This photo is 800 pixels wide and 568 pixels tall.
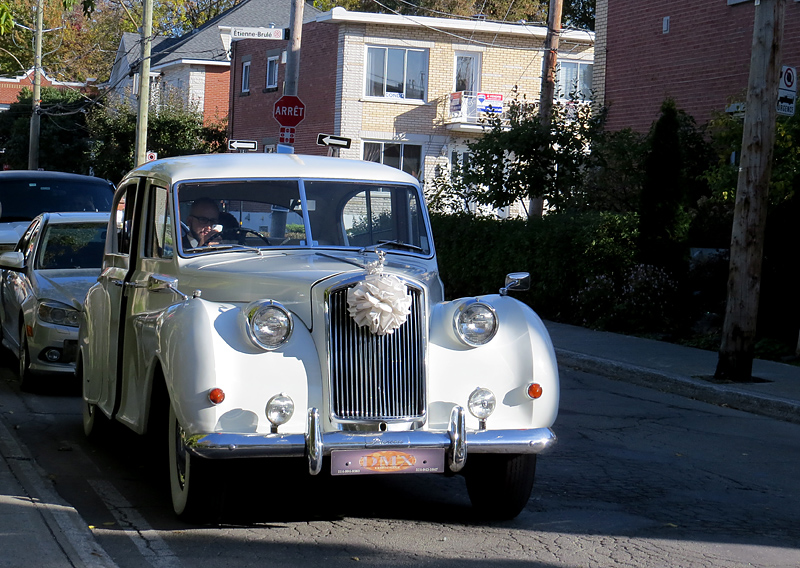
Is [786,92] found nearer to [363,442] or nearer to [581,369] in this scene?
[581,369]

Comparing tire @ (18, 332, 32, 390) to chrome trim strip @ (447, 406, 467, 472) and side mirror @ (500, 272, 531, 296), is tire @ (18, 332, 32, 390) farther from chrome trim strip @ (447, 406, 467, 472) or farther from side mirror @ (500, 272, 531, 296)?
chrome trim strip @ (447, 406, 467, 472)

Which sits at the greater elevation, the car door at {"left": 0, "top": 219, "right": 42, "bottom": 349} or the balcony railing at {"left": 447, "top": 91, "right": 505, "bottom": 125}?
the balcony railing at {"left": 447, "top": 91, "right": 505, "bottom": 125}

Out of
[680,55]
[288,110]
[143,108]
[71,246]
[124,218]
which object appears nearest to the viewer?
[124,218]

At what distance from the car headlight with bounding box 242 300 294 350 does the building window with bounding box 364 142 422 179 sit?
30.1m

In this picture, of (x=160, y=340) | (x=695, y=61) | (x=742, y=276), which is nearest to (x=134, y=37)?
(x=695, y=61)

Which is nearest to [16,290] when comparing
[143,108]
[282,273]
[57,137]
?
[282,273]

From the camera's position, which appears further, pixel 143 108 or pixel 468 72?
pixel 468 72

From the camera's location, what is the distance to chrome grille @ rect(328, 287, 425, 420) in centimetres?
539

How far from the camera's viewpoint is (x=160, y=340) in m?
5.73

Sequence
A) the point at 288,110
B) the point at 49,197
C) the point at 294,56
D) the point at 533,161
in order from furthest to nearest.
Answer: the point at 294,56
the point at 288,110
the point at 533,161
the point at 49,197

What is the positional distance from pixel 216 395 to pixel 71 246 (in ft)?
20.7

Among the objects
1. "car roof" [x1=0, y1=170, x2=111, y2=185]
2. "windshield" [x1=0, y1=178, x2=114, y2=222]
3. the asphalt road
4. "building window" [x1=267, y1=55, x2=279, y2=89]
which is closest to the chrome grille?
the asphalt road

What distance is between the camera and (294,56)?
21.0m

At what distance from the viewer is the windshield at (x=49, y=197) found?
15.5m
